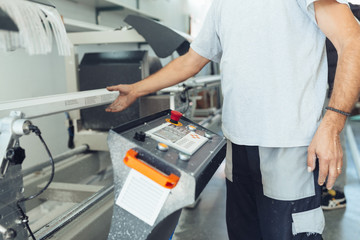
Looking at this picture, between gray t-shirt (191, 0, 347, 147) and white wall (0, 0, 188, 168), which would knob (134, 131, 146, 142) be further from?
white wall (0, 0, 188, 168)

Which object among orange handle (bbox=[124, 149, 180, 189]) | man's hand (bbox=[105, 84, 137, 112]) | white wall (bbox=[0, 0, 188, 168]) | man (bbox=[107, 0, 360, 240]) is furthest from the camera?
white wall (bbox=[0, 0, 188, 168])

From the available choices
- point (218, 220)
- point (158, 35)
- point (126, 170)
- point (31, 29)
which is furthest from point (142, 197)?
point (218, 220)

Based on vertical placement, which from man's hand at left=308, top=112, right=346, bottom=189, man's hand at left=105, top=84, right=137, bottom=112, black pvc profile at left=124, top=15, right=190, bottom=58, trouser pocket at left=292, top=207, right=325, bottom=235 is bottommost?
trouser pocket at left=292, top=207, right=325, bottom=235

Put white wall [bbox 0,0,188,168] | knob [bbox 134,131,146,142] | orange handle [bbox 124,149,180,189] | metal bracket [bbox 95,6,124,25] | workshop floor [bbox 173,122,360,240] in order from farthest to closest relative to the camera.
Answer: metal bracket [bbox 95,6,124,25]
white wall [bbox 0,0,188,168]
workshop floor [bbox 173,122,360,240]
knob [bbox 134,131,146,142]
orange handle [bbox 124,149,180,189]

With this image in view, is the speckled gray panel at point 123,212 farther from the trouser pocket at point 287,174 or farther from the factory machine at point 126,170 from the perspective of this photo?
the trouser pocket at point 287,174

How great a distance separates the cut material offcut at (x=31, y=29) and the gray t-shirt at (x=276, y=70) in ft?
1.81

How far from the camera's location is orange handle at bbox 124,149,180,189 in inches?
23.7

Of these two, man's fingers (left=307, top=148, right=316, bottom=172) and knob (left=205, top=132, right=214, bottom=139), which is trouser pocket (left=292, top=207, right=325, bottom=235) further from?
knob (left=205, top=132, right=214, bottom=139)

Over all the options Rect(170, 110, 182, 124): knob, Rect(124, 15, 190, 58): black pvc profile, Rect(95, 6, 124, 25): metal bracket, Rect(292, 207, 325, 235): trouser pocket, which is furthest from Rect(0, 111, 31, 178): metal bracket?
Rect(95, 6, 124, 25): metal bracket

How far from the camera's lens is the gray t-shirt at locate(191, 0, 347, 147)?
35.3 inches

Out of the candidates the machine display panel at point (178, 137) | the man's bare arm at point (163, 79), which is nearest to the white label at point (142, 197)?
the machine display panel at point (178, 137)

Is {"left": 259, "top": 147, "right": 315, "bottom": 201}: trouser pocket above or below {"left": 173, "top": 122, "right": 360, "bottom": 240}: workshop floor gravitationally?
above

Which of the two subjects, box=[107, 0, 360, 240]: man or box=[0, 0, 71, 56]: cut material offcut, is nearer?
box=[0, 0, 71, 56]: cut material offcut

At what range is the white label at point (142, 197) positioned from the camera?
0.64 metres
